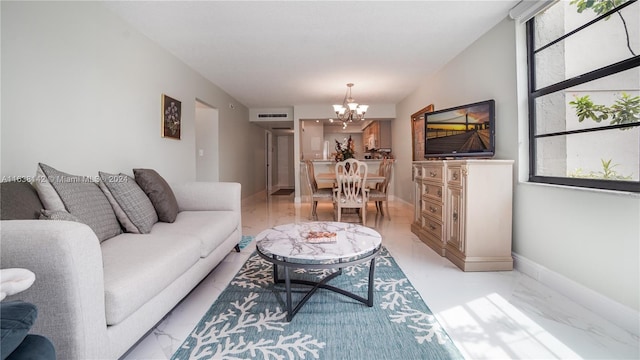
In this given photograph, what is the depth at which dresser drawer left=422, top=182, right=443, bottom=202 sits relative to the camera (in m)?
2.75

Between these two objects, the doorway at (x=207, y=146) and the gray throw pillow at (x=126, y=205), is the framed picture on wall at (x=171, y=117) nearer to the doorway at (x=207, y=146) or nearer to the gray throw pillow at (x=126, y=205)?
the doorway at (x=207, y=146)

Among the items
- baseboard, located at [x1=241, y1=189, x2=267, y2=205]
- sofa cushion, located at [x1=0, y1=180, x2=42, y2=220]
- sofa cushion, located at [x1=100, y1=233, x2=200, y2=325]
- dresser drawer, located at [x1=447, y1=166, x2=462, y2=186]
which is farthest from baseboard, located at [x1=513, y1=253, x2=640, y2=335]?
baseboard, located at [x1=241, y1=189, x2=267, y2=205]

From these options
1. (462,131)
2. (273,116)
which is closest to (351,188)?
(462,131)

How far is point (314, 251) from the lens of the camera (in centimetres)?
154

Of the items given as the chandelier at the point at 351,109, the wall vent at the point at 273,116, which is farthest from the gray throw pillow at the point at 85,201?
the wall vent at the point at 273,116

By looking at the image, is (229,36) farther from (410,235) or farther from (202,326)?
(410,235)

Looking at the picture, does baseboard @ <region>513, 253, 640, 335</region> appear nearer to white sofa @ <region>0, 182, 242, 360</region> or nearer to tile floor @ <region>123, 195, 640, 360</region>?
tile floor @ <region>123, 195, 640, 360</region>

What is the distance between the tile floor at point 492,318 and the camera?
1.33 meters

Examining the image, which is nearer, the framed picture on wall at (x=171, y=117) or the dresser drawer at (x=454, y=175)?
the dresser drawer at (x=454, y=175)

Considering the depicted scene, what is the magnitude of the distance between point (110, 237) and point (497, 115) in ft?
11.0

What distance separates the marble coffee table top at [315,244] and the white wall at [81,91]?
1636mm

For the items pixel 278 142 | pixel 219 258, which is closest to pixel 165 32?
pixel 219 258

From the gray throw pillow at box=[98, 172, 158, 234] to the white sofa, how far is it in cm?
20

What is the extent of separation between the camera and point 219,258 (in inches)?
85.5
